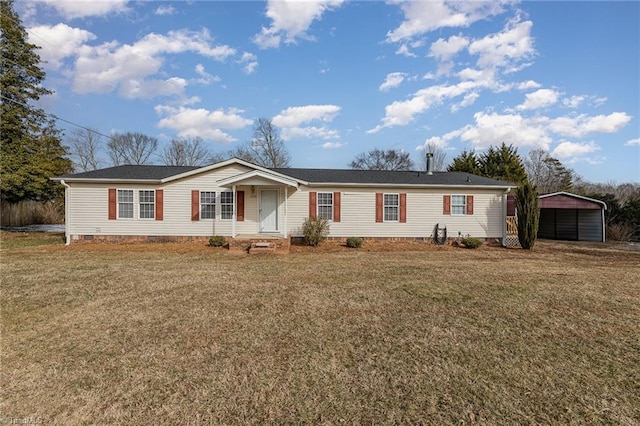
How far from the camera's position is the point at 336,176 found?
50.5ft

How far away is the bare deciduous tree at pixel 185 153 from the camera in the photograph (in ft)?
A: 126

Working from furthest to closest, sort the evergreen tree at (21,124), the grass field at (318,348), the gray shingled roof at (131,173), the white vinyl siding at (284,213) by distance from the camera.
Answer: the evergreen tree at (21,124)
the white vinyl siding at (284,213)
the gray shingled roof at (131,173)
the grass field at (318,348)

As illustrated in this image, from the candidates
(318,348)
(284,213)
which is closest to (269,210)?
(284,213)

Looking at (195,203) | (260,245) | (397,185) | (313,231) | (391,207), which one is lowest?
(260,245)

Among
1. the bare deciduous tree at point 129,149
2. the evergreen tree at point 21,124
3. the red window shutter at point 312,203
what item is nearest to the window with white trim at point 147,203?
the red window shutter at point 312,203

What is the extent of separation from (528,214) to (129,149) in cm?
4138

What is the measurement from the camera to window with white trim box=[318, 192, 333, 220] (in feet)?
47.5

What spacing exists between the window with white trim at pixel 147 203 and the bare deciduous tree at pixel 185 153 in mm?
25892

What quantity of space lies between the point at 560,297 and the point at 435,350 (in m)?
3.88

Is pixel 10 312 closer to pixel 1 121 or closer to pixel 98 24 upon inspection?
pixel 98 24

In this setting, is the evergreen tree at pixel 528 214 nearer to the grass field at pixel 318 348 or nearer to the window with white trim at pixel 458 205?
the window with white trim at pixel 458 205

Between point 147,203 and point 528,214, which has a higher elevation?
point 147,203

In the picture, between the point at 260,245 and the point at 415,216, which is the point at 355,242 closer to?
the point at 415,216

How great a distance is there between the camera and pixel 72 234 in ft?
44.8
